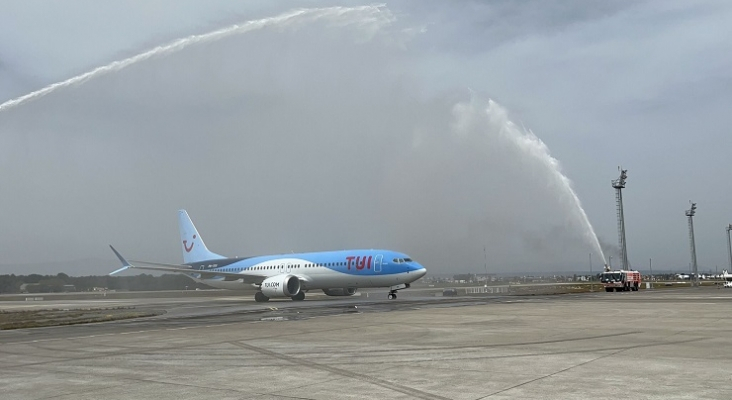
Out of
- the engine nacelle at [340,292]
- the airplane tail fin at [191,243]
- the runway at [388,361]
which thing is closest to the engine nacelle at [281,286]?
the engine nacelle at [340,292]

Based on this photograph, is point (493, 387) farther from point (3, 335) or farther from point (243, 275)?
point (243, 275)

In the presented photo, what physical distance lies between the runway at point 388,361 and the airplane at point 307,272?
84.7ft

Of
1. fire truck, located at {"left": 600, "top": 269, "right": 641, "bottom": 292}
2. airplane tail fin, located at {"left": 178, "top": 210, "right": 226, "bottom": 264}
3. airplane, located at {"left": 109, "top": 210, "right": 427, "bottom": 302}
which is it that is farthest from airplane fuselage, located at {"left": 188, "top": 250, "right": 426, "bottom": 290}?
fire truck, located at {"left": 600, "top": 269, "right": 641, "bottom": 292}

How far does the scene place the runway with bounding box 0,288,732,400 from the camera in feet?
31.1

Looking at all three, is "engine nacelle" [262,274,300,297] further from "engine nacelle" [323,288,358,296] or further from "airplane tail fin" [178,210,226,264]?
"airplane tail fin" [178,210,226,264]

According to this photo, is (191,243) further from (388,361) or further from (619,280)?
(388,361)

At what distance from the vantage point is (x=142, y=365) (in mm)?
12992

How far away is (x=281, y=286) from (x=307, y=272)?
307 cm

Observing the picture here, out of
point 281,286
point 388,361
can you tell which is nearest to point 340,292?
point 281,286

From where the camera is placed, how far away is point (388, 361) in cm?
1267

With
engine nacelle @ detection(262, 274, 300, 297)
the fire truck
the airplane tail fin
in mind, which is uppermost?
the airplane tail fin

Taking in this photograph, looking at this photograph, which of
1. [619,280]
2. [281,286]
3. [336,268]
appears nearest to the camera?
[281,286]

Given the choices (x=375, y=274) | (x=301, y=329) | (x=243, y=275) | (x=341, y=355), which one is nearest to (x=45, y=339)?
(x=301, y=329)

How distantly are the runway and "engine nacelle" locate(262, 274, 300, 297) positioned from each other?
2730 cm
